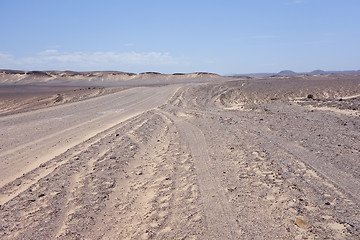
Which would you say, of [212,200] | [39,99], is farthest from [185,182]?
[39,99]

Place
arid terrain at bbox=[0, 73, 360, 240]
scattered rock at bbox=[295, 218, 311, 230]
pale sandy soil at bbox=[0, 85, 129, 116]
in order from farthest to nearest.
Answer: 1. pale sandy soil at bbox=[0, 85, 129, 116]
2. arid terrain at bbox=[0, 73, 360, 240]
3. scattered rock at bbox=[295, 218, 311, 230]

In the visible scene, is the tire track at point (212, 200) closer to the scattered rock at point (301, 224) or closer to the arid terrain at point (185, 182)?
the arid terrain at point (185, 182)

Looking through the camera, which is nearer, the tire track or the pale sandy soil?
the tire track

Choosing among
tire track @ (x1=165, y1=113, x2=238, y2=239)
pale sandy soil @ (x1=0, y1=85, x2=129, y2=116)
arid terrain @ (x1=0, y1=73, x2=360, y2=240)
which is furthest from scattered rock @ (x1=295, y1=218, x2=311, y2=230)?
pale sandy soil @ (x1=0, y1=85, x2=129, y2=116)

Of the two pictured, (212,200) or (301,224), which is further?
(212,200)

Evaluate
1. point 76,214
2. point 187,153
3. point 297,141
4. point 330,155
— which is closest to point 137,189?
point 76,214

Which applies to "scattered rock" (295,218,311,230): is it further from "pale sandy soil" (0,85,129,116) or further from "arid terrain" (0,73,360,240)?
"pale sandy soil" (0,85,129,116)

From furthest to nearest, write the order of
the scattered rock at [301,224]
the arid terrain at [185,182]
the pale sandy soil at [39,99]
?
the pale sandy soil at [39,99] < the arid terrain at [185,182] < the scattered rock at [301,224]

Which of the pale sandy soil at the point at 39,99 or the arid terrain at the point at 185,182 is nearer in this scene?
the arid terrain at the point at 185,182

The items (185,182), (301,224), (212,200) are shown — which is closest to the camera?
(301,224)

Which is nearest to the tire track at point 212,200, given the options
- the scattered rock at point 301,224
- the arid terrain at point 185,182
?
the arid terrain at point 185,182

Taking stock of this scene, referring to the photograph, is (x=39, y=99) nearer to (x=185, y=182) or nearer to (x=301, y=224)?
(x=185, y=182)

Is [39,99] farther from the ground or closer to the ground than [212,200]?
closer to the ground

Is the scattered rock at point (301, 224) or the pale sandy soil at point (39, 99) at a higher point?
the scattered rock at point (301, 224)
